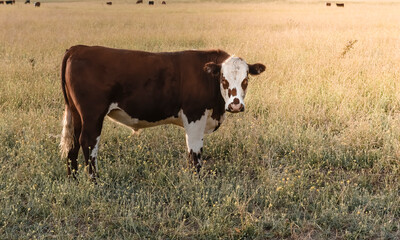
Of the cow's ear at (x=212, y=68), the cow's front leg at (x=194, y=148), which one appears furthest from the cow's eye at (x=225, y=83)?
the cow's front leg at (x=194, y=148)

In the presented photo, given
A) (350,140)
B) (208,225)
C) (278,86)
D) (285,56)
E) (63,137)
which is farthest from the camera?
(285,56)

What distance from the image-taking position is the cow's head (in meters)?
4.89

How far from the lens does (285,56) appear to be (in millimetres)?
11781

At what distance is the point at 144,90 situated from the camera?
5.19 metres

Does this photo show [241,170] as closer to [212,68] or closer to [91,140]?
[212,68]

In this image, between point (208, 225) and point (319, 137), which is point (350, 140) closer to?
point (319, 137)

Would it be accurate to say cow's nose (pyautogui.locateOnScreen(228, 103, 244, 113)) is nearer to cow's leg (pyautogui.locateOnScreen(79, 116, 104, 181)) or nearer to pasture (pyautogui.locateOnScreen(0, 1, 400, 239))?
pasture (pyautogui.locateOnScreen(0, 1, 400, 239))

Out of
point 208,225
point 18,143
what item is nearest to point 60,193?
point 208,225

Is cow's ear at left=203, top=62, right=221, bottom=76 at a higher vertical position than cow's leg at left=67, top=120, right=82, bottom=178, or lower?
higher

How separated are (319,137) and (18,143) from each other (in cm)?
450

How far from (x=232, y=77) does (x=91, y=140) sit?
1.89m

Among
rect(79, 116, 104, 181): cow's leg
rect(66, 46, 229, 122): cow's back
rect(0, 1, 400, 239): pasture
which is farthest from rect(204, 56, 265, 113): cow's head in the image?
rect(79, 116, 104, 181): cow's leg

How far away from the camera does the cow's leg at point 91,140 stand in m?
5.10

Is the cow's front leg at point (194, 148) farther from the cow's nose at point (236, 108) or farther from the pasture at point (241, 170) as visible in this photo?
the cow's nose at point (236, 108)
